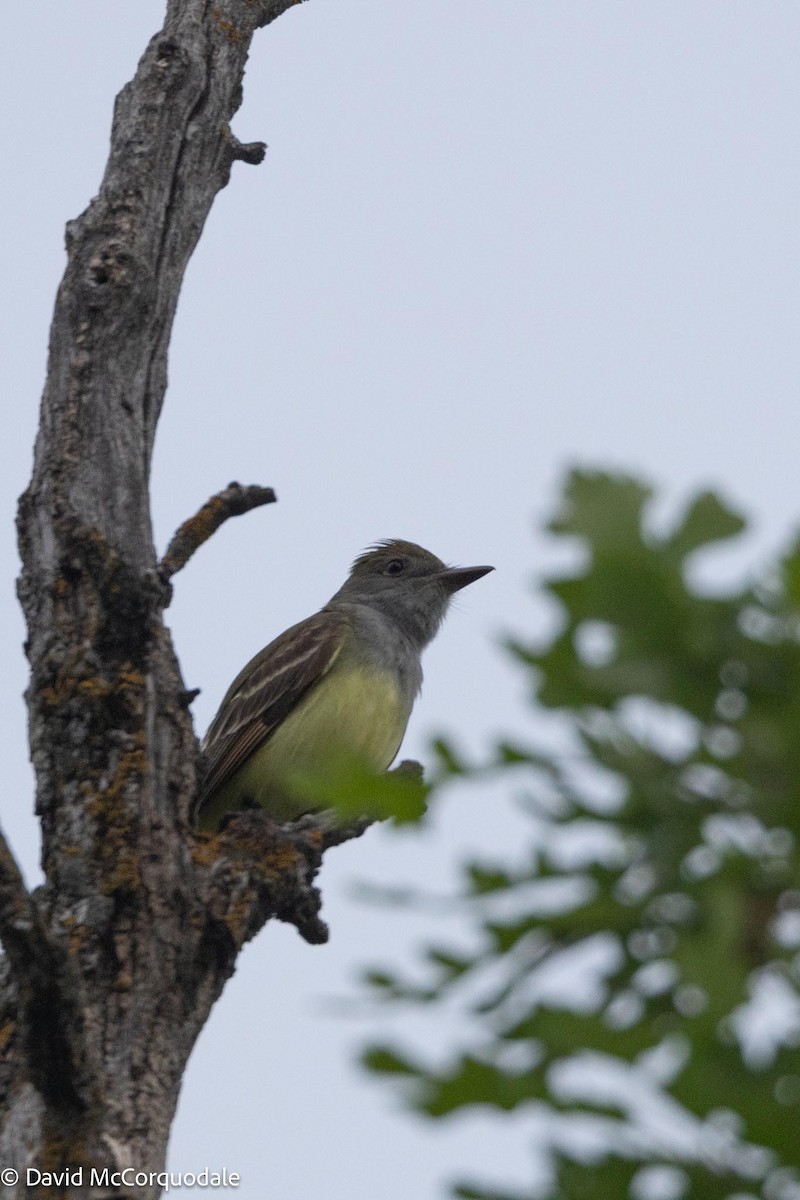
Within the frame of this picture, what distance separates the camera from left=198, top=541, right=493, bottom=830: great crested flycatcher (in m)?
8.09

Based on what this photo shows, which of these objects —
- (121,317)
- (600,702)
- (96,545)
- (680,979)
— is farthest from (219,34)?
(680,979)

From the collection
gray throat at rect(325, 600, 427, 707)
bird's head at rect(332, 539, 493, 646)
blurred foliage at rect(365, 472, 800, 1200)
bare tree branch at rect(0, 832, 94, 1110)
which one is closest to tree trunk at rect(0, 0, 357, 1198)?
bare tree branch at rect(0, 832, 94, 1110)

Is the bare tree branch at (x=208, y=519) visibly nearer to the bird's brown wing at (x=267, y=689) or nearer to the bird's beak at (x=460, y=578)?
the bird's brown wing at (x=267, y=689)

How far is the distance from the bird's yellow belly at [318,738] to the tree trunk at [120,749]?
97.9 inches

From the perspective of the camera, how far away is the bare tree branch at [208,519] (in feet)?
17.0

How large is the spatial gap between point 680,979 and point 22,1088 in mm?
2716

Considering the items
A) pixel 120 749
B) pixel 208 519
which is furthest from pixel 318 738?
pixel 120 749

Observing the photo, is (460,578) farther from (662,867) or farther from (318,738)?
(662,867)

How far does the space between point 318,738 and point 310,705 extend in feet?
A: 0.86

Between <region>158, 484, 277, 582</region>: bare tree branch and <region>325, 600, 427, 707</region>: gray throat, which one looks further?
<region>325, 600, 427, 707</region>: gray throat

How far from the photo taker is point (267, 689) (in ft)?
27.8

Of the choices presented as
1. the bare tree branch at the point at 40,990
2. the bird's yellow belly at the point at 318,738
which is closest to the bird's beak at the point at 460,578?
the bird's yellow belly at the point at 318,738

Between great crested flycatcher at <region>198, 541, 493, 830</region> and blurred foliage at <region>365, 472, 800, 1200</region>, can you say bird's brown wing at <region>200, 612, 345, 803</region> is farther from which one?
blurred foliage at <region>365, 472, 800, 1200</region>

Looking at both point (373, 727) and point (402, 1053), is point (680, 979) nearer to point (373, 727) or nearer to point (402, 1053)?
point (402, 1053)
